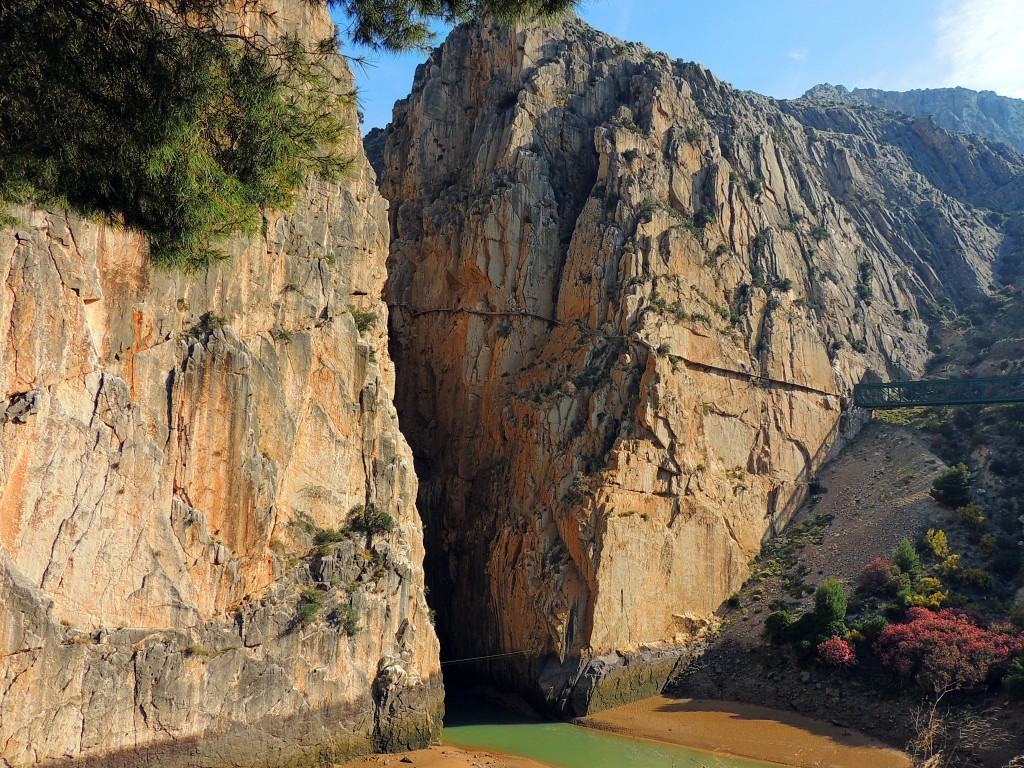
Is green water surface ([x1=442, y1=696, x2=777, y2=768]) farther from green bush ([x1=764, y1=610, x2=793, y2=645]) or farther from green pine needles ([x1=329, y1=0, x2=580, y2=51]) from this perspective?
green pine needles ([x1=329, y1=0, x2=580, y2=51])

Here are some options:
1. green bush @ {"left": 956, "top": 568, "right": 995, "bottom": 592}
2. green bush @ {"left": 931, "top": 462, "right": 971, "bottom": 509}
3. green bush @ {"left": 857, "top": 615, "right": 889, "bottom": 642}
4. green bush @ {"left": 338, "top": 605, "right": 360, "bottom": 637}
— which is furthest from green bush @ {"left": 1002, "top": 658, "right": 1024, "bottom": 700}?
green bush @ {"left": 338, "top": 605, "right": 360, "bottom": 637}

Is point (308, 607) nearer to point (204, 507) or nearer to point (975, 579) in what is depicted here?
point (204, 507)

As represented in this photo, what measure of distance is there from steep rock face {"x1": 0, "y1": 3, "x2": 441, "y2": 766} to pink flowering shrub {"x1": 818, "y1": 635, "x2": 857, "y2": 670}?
17772 millimetres

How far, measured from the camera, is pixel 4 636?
76.6ft

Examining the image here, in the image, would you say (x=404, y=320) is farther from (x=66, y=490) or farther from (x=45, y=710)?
(x=45, y=710)

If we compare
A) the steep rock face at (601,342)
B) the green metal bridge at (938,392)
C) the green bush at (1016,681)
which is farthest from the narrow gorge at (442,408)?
the green bush at (1016,681)

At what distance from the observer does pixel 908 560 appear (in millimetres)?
40844

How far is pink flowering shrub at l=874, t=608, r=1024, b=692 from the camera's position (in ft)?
106

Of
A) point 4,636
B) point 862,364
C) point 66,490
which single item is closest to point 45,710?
point 4,636

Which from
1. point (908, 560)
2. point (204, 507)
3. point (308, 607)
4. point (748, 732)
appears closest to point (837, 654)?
point (748, 732)

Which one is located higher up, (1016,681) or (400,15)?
(400,15)

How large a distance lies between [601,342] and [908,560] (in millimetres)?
19841

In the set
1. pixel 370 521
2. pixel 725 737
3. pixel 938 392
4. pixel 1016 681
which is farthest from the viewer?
pixel 938 392

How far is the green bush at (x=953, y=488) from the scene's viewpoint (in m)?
44.6
